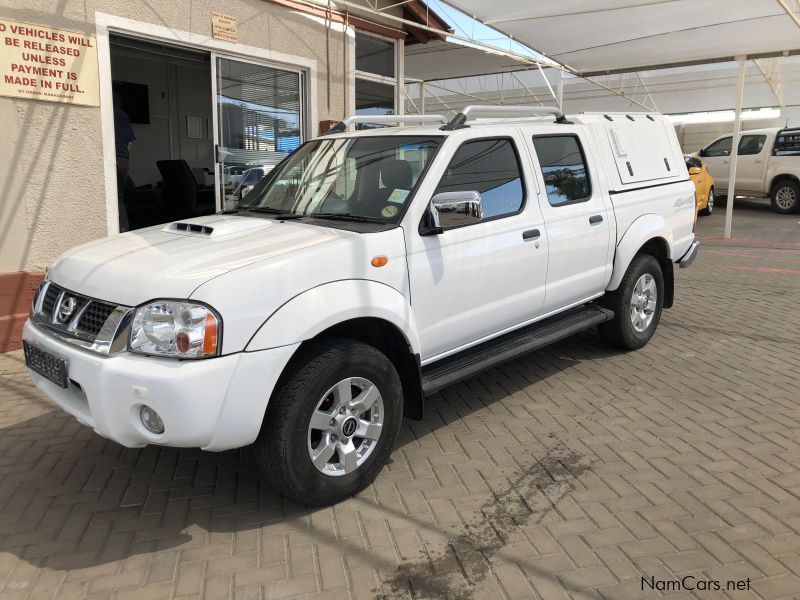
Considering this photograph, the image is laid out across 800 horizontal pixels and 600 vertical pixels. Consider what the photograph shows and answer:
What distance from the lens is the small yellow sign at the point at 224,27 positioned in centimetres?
684

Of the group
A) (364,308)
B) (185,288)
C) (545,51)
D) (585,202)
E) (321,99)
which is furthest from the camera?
(545,51)

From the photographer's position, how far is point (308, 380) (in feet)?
9.83

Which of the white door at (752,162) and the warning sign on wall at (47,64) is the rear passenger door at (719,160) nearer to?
the white door at (752,162)

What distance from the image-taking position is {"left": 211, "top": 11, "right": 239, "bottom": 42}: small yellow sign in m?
6.84

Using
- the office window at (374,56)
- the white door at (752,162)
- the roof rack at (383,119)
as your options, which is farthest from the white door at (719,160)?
the roof rack at (383,119)

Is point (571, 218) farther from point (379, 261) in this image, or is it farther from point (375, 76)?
point (375, 76)

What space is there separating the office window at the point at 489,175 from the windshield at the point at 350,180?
0.19 metres

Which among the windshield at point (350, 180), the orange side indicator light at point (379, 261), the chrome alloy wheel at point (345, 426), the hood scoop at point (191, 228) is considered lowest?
the chrome alloy wheel at point (345, 426)

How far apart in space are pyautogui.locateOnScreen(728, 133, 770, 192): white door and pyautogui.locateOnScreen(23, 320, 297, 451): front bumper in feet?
56.7

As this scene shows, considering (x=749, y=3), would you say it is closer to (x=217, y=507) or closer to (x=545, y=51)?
(x=545, y=51)

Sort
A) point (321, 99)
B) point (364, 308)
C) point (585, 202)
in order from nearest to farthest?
point (364, 308) → point (585, 202) → point (321, 99)

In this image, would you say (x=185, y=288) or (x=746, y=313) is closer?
(x=185, y=288)

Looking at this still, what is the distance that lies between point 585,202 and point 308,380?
2843 mm

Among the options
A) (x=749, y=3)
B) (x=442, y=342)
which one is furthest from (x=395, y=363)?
(x=749, y=3)
